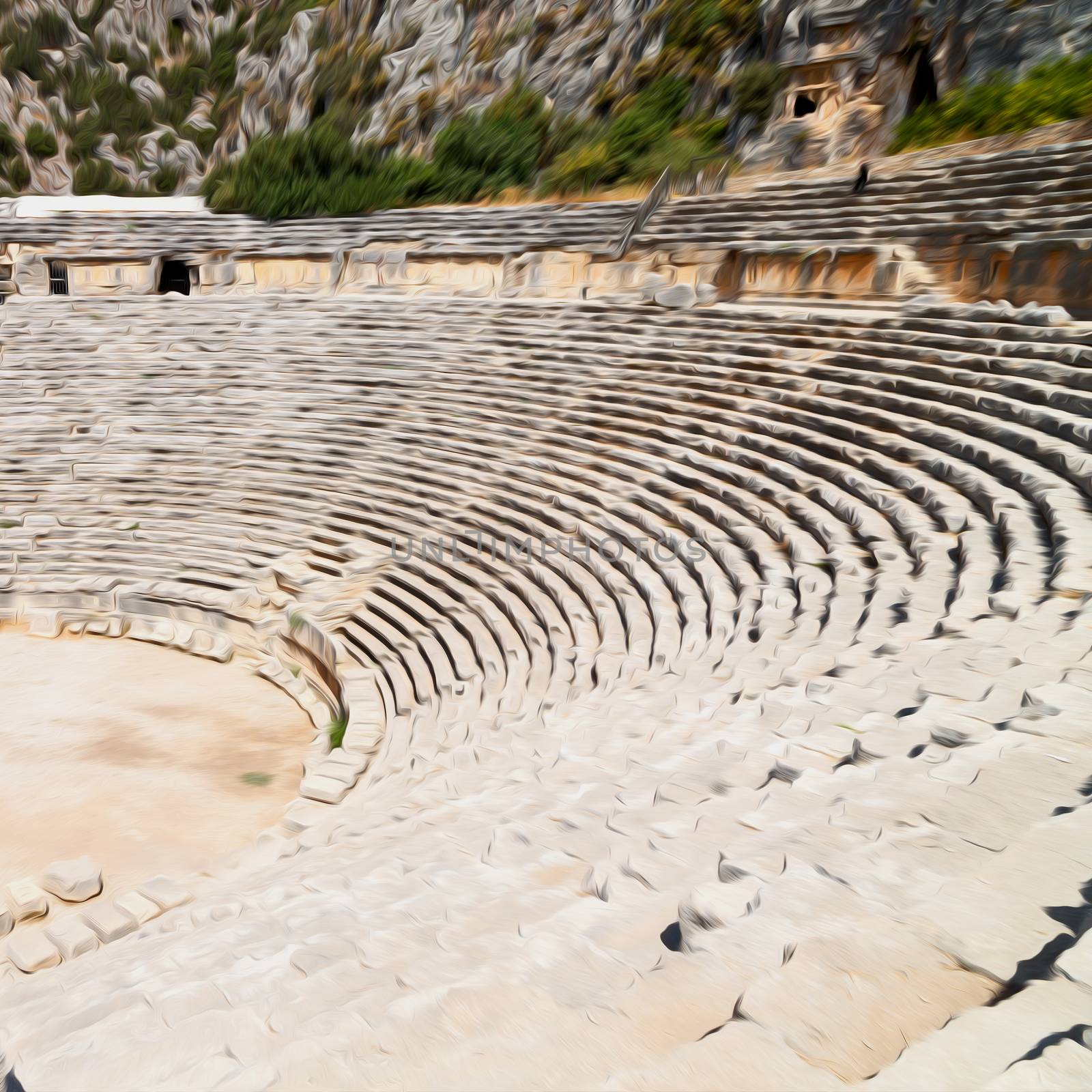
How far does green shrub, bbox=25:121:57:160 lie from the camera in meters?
28.4

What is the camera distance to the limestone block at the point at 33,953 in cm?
504

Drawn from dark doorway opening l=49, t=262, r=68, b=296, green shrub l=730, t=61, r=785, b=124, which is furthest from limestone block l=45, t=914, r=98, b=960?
green shrub l=730, t=61, r=785, b=124

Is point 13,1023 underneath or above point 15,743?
above

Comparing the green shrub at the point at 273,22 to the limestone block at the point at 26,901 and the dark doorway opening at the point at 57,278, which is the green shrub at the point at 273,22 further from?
the limestone block at the point at 26,901

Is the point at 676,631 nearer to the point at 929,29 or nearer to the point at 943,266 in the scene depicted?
the point at 943,266

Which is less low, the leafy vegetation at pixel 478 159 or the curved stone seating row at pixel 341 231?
the leafy vegetation at pixel 478 159

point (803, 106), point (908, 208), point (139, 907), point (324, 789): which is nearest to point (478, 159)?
point (803, 106)

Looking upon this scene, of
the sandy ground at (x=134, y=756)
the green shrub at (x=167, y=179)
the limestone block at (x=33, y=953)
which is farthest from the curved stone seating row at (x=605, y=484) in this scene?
the green shrub at (x=167, y=179)

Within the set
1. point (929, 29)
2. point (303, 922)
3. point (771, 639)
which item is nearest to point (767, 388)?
point (771, 639)

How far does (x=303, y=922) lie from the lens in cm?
345

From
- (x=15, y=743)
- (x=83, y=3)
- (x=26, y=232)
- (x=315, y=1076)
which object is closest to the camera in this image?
(x=315, y=1076)

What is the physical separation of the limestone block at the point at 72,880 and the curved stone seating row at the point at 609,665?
1107 mm

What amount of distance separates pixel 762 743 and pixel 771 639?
1.53 m

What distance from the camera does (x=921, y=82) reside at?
1719 centimetres
